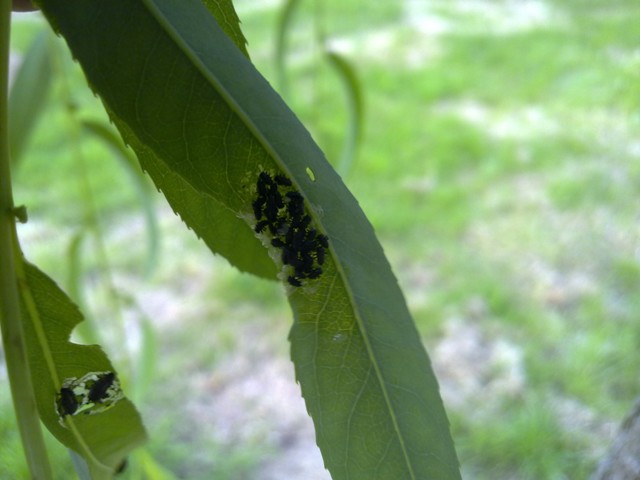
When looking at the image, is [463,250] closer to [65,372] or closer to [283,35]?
[283,35]

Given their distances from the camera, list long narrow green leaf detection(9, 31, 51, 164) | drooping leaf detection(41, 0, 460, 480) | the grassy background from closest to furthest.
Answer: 1. drooping leaf detection(41, 0, 460, 480)
2. long narrow green leaf detection(9, 31, 51, 164)
3. the grassy background

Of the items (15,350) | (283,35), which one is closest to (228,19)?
(15,350)

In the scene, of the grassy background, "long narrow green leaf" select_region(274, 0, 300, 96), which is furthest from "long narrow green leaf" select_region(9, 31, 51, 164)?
"long narrow green leaf" select_region(274, 0, 300, 96)

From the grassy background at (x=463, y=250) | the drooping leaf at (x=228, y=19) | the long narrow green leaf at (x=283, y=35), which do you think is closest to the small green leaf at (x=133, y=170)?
the grassy background at (x=463, y=250)

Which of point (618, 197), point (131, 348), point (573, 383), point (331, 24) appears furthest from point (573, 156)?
point (131, 348)

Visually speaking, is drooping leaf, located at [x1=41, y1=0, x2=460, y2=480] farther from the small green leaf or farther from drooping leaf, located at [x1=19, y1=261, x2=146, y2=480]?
the small green leaf
